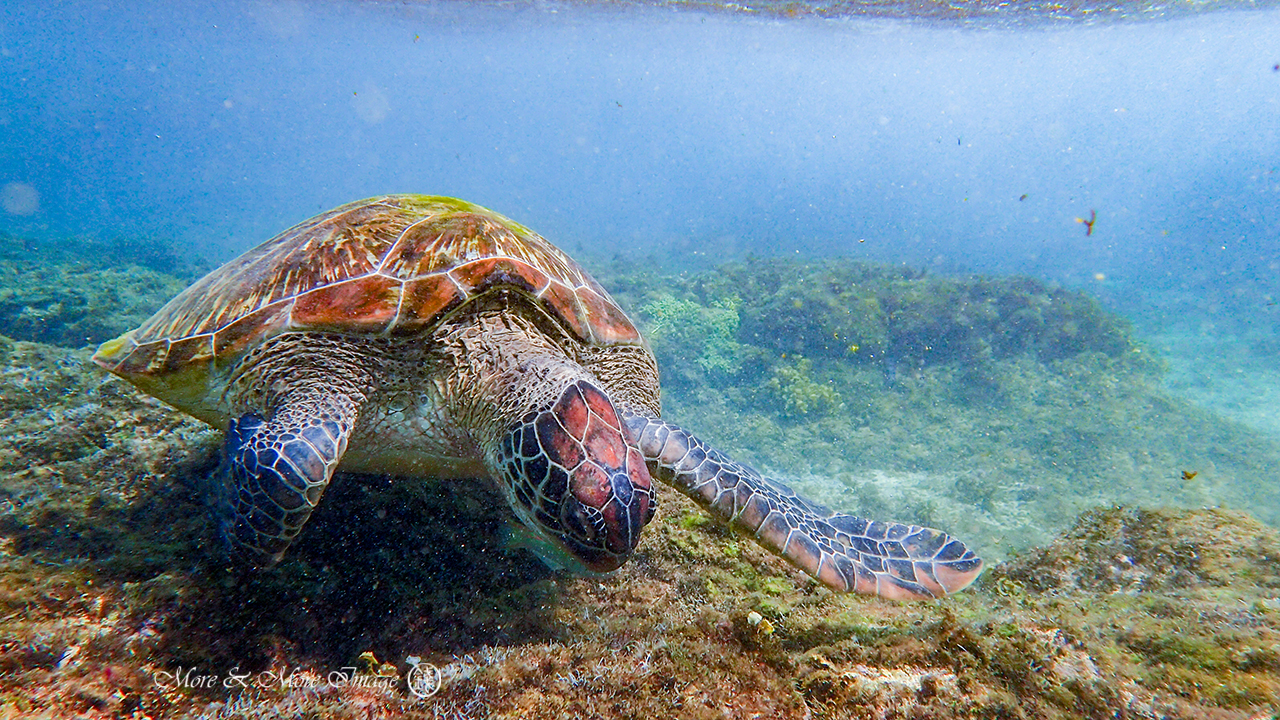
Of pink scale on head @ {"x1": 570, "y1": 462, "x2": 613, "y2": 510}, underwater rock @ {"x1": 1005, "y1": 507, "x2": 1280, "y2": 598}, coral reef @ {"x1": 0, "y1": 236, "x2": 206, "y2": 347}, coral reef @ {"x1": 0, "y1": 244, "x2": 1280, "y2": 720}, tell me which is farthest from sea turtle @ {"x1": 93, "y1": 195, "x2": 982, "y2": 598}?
coral reef @ {"x1": 0, "y1": 236, "x2": 206, "y2": 347}

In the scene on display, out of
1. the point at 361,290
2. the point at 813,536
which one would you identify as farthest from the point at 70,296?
the point at 813,536

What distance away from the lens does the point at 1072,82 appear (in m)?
94.6

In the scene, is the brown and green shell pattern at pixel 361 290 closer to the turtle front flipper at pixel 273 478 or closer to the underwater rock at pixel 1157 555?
the turtle front flipper at pixel 273 478

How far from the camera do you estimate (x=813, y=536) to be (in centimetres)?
249

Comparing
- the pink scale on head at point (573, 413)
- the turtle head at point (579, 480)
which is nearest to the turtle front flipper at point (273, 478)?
the turtle head at point (579, 480)

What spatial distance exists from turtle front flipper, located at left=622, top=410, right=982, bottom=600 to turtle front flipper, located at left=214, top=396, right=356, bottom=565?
4.25 feet

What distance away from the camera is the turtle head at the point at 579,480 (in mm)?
1821

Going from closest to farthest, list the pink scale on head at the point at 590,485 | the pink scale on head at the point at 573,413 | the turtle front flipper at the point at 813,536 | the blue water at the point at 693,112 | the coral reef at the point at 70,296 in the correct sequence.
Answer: the pink scale on head at the point at 590,485, the pink scale on head at the point at 573,413, the turtle front flipper at the point at 813,536, the coral reef at the point at 70,296, the blue water at the point at 693,112

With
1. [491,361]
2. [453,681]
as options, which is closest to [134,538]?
[491,361]

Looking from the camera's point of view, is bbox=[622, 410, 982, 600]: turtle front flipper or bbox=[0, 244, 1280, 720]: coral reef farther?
bbox=[622, 410, 982, 600]: turtle front flipper

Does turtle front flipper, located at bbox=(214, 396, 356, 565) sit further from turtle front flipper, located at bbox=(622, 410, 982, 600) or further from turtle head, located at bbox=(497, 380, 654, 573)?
turtle front flipper, located at bbox=(622, 410, 982, 600)

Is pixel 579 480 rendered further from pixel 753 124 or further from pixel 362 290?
pixel 753 124

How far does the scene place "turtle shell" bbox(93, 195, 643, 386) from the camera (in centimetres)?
253

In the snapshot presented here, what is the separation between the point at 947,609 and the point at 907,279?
15.5 meters
